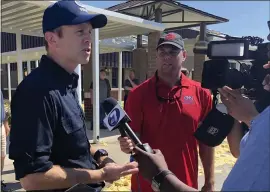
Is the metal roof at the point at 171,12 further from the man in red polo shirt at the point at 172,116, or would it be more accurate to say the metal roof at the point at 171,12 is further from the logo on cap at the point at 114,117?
the logo on cap at the point at 114,117

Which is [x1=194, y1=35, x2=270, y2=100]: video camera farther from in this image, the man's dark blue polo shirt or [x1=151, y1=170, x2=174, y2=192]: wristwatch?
the man's dark blue polo shirt

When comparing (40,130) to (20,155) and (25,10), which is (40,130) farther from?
(25,10)

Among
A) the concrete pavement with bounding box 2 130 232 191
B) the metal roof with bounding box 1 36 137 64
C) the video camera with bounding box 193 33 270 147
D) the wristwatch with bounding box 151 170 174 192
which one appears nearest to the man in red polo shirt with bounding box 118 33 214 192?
the video camera with bounding box 193 33 270 147

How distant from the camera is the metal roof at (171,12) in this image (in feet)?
32.1

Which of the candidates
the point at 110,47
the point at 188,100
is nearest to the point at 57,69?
the point at 188,100

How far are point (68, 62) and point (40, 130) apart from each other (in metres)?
0.47

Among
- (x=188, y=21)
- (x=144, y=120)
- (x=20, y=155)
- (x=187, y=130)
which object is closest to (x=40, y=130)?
(x=20, y=155)

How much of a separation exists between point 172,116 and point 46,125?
1.19 metres

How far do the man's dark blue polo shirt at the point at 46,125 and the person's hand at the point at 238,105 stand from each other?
31.6 inches

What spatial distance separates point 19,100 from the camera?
55.7 inches

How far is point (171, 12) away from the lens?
1061 cm

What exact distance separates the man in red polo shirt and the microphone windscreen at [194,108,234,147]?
1.76 feet

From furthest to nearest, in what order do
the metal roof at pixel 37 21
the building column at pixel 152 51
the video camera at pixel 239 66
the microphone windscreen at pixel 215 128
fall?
the building column at pixel 152 51
the metal roof at pixel 37 21
the microphone windscreen at pixel 215 128
the video camera at pixel 239 66

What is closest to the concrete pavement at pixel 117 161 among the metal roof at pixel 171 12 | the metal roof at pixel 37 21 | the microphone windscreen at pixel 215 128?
the microphone windscreen at pixel 215 128
